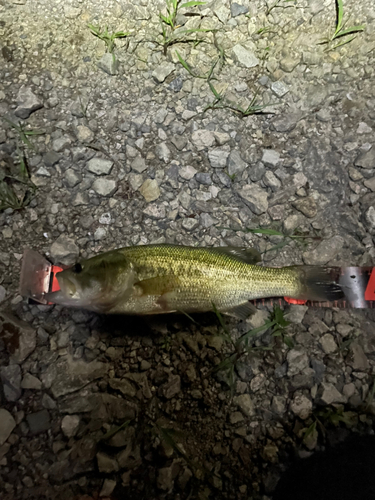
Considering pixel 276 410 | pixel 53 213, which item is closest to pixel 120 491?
pixel 276 410

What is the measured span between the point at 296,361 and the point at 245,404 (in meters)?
0.58

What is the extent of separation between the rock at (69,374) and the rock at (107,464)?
1.84ft

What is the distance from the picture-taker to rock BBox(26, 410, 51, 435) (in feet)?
8.58

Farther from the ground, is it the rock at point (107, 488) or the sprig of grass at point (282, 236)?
the sprig of grass at point (282, 236)

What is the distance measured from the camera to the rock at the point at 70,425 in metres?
2.62

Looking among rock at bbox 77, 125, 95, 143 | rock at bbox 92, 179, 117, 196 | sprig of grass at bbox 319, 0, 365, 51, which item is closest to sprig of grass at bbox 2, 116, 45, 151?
rock at bbox 77, 125, 95, 143

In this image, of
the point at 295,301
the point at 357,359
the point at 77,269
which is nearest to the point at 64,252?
the point at 77,269

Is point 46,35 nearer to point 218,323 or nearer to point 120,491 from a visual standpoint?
point 218,323

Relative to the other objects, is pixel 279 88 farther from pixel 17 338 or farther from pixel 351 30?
pixel 17 338

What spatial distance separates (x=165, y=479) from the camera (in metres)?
2.49

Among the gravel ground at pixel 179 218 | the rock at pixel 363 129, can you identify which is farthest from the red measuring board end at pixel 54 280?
the rock at pixel 363 129

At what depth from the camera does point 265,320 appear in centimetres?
291

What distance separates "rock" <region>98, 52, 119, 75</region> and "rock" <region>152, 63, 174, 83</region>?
1.34ft

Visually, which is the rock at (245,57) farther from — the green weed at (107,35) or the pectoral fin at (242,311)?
the pectoral fin at (242,311)
